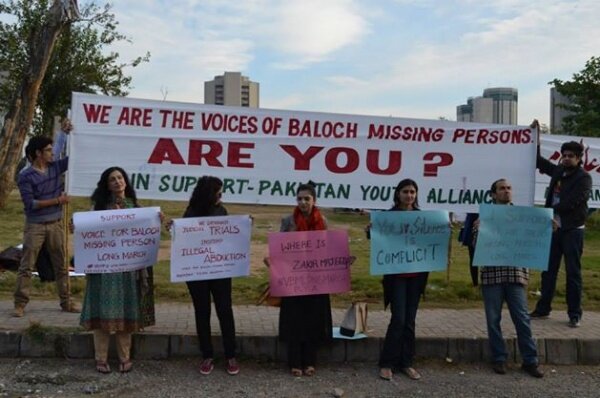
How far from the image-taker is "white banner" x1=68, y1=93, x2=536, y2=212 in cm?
676

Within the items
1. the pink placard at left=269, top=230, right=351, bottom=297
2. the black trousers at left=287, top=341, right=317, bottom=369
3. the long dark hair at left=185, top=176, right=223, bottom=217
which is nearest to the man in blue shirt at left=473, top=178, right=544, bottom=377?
the pink placard at left=269, top=230, right=351, bottom=297

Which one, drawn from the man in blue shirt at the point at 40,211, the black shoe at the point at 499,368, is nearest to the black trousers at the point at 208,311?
the man in blue shirt at the point at 40,211

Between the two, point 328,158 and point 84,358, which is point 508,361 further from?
point 84,358

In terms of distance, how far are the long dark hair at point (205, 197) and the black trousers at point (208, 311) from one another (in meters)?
Answer: 0.59

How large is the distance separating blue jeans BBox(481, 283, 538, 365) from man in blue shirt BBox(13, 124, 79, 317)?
4.14 meters

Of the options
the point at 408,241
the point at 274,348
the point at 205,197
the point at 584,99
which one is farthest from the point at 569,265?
the point at 584,99

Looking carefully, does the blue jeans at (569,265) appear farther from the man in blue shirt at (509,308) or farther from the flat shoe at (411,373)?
the flat shoe at (411,373)

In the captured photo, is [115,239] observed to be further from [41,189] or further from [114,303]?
[41,189]

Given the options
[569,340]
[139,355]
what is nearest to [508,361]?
[569,340]

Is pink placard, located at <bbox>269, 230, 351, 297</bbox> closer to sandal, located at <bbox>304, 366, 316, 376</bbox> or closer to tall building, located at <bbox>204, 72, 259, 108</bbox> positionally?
sandal, located at <bbox>304, 366, 316, 376</bbox>

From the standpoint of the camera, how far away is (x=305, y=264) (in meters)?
5.55

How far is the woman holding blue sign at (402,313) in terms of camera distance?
5.37 meters

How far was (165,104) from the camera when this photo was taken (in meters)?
6.91

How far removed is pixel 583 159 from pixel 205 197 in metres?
4.98
